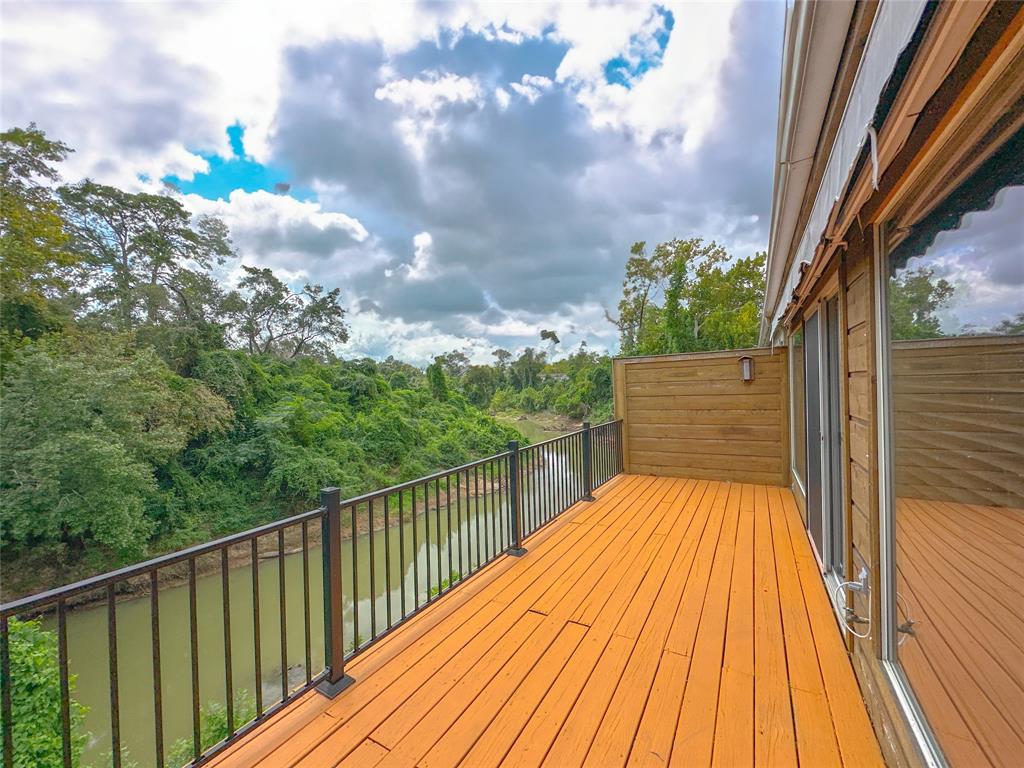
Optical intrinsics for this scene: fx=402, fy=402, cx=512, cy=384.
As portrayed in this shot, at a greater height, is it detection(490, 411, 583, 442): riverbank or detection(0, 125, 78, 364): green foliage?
detection(0, 125, 78, 364): green foliage

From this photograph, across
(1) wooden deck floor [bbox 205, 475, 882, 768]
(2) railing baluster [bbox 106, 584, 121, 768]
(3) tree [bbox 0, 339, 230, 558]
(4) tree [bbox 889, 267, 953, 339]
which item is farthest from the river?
(4) tree [bbox 889, 267, 953, 339]

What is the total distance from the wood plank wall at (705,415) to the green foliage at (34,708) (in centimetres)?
563

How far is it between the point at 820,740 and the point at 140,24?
21.1 feet

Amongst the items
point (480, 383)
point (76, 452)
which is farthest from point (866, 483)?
point (480, 383)

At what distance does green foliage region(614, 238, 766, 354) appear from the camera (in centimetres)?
1273

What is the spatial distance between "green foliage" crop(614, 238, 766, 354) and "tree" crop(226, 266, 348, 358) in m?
12.7

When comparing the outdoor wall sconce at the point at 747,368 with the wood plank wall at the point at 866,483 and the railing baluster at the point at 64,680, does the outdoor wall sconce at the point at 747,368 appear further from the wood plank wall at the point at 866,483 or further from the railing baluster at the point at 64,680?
the railing baluster at the point at 64,680

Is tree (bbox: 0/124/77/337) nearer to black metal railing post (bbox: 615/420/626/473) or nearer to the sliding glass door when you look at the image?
black metal railing post (bbox: 615/420/626/473)

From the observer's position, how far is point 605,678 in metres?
1.67

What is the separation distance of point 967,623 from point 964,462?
1.21 feet

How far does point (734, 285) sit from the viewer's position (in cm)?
1441

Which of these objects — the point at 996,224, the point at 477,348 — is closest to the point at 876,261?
the point at 996,224

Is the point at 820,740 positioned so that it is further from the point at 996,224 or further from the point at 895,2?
the point at 895,2

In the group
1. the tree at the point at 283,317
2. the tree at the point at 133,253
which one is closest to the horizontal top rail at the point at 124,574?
the tree at the point at 133,253
